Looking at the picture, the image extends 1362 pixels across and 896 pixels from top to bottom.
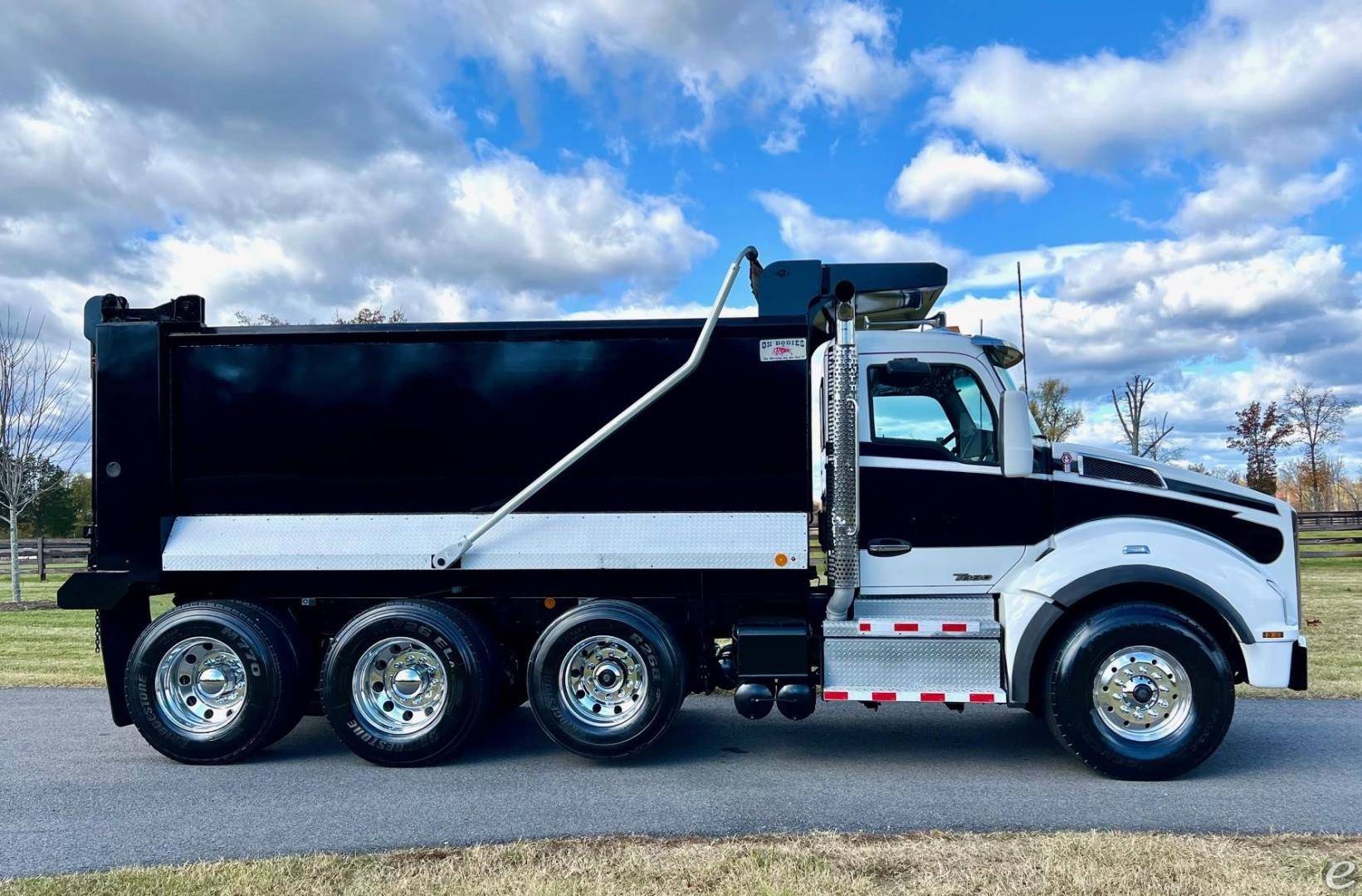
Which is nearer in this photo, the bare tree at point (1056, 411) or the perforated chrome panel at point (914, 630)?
the perforated chrome panel at point (914, 630)

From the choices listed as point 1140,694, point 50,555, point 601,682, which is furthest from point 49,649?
point 50,555

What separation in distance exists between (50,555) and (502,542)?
24956mm

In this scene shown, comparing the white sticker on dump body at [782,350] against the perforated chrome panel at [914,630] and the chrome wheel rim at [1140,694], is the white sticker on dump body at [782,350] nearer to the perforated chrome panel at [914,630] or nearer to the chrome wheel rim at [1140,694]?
the perforated chrome panel at [914,630]

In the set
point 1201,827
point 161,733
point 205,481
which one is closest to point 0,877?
point 161,733

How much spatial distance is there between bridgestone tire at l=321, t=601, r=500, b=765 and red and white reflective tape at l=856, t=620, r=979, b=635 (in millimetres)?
2521

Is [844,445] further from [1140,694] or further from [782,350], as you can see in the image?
[1140,694]

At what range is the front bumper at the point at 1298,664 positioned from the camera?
20.1ft

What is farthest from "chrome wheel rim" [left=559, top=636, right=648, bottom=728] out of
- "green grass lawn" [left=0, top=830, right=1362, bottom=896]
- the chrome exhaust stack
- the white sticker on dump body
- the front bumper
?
the front bumper

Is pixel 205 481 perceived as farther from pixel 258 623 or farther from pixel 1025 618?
pixel 1025 618

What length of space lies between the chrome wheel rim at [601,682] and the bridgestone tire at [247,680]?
1900 millimetres

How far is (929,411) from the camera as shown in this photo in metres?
6.64

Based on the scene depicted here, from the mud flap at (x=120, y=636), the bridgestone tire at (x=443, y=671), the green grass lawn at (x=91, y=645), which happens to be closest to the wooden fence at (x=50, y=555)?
the green grass lawn at (x=91, y=645)

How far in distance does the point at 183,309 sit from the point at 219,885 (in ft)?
14.2

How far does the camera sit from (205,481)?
22.4 feet
